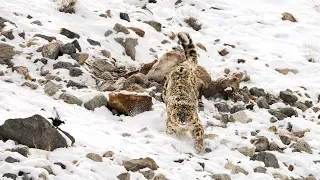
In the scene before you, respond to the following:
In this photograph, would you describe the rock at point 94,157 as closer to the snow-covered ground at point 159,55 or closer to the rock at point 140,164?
the snow-covered ground at point 159,55

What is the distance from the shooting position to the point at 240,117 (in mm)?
7840

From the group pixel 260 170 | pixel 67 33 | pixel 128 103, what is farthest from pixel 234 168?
pixel 67 33

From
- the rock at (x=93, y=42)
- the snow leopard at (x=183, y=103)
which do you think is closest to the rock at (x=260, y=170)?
the snow leopard at (x=183, y=103)

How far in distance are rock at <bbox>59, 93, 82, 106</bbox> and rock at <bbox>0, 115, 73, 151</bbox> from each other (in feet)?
6.63

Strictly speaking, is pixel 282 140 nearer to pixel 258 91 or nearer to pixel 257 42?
pixel 258 91

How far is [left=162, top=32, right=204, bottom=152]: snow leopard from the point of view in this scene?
661cm

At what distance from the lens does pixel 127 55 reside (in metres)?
9.91

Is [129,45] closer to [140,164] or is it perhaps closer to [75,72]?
[75,72]

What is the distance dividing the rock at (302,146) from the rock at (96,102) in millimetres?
2989

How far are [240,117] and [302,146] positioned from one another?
4.23 feet

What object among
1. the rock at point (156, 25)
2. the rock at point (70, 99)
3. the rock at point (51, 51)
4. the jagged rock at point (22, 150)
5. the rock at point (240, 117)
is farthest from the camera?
the rock at point (156, 25)

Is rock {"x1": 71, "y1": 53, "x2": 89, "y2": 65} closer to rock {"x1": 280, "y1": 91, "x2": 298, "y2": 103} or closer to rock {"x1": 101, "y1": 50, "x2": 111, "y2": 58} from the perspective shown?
rock {"x1": 101, "y1": 50, "x2": 111, "y2": 58}

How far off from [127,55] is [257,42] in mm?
3625

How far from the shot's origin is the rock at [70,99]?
7.41 meters
